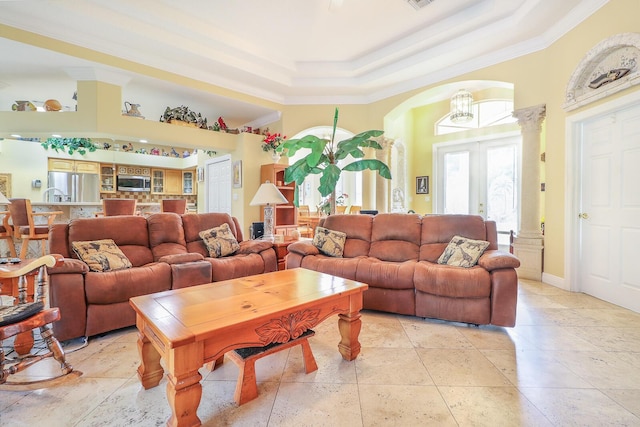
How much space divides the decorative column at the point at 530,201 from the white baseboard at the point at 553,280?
0.08 meters

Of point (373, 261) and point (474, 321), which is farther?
point (373, 261)

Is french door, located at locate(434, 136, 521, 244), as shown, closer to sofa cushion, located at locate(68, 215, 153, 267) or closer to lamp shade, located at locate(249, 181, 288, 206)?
lamp shade, located at locate(249, 181, 288, 206)

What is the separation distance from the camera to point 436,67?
193 inches

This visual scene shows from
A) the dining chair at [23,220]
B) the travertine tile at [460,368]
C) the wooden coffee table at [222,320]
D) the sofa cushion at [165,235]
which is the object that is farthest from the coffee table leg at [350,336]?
the dining chair at [23,220]

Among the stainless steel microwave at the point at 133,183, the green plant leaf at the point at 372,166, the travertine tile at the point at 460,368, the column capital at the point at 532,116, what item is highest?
the column capital at the point at 532,116

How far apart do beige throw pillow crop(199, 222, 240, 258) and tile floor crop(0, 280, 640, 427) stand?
3.99 ft

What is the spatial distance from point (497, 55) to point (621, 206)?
→ 2.75m

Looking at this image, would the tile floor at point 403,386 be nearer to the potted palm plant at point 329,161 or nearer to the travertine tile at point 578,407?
the travertine tile at point 578,407

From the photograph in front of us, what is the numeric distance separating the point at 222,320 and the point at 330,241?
222 centimetres

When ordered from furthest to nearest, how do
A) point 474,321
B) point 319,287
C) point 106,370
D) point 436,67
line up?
point 436,67
point 474,321
point 319,287
point 106,370

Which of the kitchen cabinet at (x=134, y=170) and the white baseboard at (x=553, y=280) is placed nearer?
the white baseboard at (x=553, y=280)

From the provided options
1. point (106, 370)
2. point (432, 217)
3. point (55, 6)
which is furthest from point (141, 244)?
point (432, 217)

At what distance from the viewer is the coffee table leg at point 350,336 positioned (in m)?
2.08

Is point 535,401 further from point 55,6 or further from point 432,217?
point 55,6
